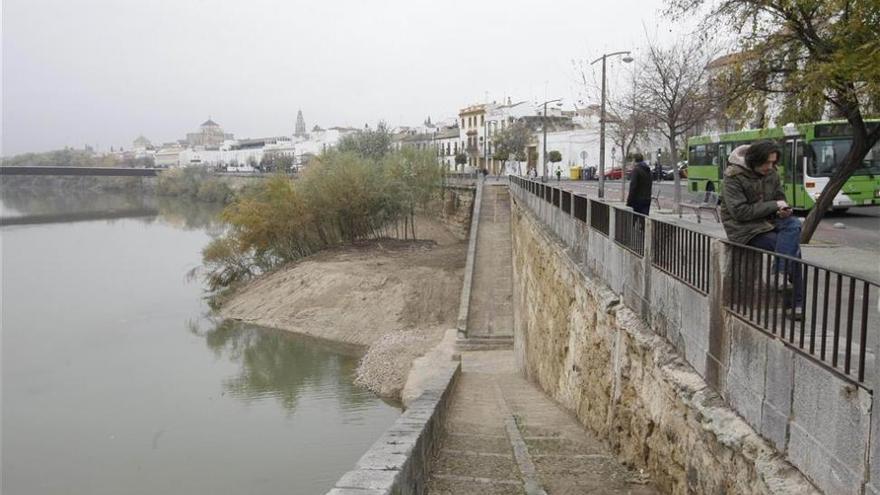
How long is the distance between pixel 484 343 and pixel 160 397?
10080 mm

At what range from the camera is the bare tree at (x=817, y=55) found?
9.80 metres

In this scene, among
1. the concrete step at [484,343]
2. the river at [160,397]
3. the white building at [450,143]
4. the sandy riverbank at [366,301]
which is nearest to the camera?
the river at [160,397]

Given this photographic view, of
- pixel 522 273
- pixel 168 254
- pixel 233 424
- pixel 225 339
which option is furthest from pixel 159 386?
pixel 168 254

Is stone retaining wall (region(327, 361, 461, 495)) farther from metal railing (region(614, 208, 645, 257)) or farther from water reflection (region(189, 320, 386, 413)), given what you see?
water reflection (region(189, 320, 386, 413))

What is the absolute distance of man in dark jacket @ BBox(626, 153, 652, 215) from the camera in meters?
10.7

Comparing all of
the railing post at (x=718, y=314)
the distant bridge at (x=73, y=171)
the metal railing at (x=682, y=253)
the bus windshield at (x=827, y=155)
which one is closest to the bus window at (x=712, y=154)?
the bus windshield at (x=827, y=155)

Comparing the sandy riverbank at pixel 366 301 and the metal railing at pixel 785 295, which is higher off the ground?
the metal railing at pixel 785 295

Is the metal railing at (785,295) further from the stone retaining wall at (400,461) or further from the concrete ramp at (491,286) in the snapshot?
the concrete ramp at (491,286)

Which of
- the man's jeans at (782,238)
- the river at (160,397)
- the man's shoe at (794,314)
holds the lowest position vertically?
the river at (160,397)

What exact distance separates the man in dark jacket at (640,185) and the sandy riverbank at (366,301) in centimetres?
1492

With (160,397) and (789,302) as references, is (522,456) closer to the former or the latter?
(789,302)

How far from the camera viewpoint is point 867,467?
10.4 feet

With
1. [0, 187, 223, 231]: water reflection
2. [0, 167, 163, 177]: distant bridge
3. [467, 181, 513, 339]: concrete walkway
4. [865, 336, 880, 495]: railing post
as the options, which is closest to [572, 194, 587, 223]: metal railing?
[865, 336, 880, 495]: railing post

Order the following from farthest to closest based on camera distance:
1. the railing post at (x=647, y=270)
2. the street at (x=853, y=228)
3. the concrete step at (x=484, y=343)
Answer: the concrete step at (x=484, y=343) → the street at (x=853, y=228) → the railing post at (x=647, y=270)
